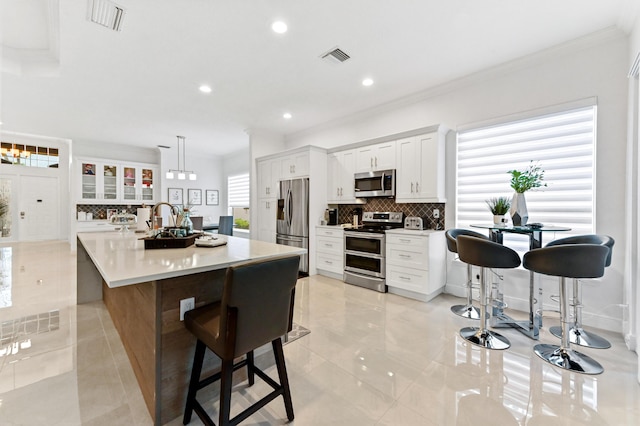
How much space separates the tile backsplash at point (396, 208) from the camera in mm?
3948

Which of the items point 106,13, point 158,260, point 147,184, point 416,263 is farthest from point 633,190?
point 147,184

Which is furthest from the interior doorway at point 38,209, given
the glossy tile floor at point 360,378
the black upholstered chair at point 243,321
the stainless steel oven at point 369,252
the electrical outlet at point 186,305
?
the black upholstered chair at point 243,321

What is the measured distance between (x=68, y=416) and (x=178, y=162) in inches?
289

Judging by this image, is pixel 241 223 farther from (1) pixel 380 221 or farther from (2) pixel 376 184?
(2) pixel 376 184

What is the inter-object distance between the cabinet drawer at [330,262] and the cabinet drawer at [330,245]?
0.07m

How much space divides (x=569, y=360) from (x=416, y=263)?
5.56 feet

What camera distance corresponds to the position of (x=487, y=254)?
2.36 metres

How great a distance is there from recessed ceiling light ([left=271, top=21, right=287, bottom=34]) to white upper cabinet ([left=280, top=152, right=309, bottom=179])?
89.4 inches

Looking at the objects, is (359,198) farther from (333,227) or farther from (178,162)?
(178,162)

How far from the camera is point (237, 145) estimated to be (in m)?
7.39

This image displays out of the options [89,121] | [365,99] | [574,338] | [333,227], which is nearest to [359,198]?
[333,227]

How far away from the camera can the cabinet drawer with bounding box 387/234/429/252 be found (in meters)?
3.50

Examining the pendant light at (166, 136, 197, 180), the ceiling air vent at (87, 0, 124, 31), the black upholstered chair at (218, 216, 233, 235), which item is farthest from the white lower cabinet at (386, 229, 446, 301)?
the pendant light at (166, 136, 197, 180)

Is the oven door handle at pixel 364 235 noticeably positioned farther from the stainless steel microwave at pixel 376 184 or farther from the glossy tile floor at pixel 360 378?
the glossy tile floor at pixel 360 378
